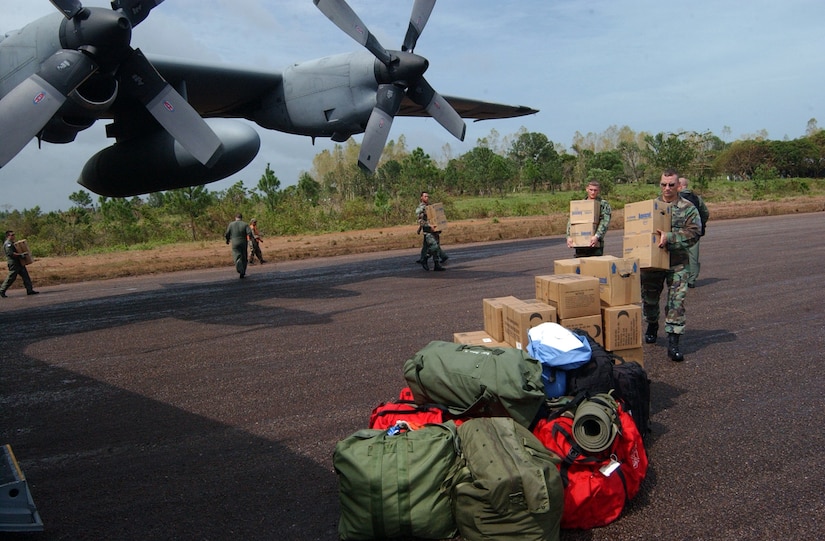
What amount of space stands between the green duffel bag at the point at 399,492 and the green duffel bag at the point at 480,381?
548 mm

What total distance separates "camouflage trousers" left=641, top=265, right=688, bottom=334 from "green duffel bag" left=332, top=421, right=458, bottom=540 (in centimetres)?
386

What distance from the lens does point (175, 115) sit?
9930 mm

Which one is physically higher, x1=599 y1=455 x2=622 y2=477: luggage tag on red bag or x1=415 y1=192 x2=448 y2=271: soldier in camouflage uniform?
x1=415 y1=192 x2=448 y2=271: soldier in camouflage uniform

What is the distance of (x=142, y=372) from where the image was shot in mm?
7004

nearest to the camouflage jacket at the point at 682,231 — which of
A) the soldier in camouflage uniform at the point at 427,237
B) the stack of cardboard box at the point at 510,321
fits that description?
the stack of cardboard box at the point at 510,321

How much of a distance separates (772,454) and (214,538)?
12.5 feet

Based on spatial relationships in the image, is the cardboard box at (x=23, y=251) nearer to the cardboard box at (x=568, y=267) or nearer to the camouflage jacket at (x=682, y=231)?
the cardboard box at (x=568, y=267)

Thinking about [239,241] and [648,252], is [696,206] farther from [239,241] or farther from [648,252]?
[239,241]

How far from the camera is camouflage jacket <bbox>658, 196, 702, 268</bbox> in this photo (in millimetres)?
6031

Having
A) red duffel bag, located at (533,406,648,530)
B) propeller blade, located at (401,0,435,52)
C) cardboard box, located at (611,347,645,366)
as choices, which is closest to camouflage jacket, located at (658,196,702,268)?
cardboard box, located at (611,347,645,366)

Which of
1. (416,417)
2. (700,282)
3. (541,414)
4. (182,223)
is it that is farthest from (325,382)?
(182,223)

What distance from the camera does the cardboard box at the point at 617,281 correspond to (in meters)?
5.22

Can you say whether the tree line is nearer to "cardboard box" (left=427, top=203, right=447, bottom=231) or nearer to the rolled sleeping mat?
"cardboard box" (left=427, top=203, right=447, bottom=231)

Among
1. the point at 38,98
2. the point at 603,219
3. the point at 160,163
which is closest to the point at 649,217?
the point at 603,219
